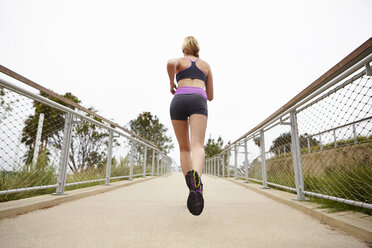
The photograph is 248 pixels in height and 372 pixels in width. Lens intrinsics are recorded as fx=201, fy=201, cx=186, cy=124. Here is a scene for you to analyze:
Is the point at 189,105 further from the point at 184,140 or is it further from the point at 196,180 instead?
the point at 196,180

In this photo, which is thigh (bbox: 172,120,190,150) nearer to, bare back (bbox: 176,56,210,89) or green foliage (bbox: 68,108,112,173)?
bare back (bbox: 176,56,210,89)

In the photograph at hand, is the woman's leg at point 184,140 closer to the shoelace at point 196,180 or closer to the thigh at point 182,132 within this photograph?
the thigh at point 182,132

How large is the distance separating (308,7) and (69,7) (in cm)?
1068

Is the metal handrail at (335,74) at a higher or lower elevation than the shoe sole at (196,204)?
higher

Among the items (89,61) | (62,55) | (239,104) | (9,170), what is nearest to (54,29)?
(62,55)

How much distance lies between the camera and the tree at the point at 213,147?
1160 inches

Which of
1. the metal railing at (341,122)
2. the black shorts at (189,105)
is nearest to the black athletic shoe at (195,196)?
the black shorts at (189,105)

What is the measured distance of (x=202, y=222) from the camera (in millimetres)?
1355

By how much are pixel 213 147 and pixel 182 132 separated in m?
28.9

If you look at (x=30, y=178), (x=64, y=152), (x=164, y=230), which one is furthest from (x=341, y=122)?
(x=30, y=178)

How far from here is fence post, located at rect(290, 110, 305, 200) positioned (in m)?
2.04

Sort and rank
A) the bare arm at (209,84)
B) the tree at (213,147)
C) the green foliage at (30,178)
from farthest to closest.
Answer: the tree at (213,147) → the green foliage at (30,178) → the bare arm at (209,84)

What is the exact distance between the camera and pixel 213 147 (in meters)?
30.2

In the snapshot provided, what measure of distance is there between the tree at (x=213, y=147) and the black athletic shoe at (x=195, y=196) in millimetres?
28188
